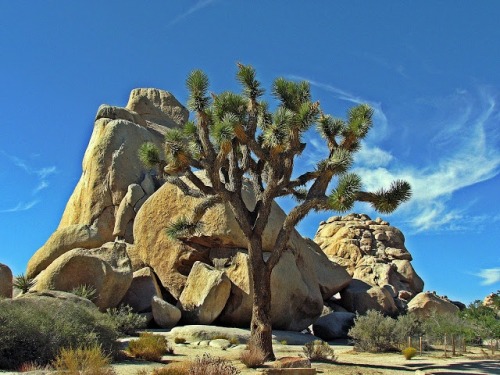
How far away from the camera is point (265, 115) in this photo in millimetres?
16344

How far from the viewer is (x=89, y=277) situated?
20719 millimetres

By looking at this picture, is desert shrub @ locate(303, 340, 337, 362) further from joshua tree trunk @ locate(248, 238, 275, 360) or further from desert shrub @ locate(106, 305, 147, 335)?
desert shrub @ locate(106, 305, 147, 335)

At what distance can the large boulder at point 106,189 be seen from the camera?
90.0 feet

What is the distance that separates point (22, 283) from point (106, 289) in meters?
3.82

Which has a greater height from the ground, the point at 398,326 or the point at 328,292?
the point at 328,292

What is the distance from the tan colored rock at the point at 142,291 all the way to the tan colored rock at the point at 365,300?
11.6m

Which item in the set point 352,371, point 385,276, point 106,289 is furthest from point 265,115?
point 385,276

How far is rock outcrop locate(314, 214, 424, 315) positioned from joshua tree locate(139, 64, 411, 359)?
1798cm

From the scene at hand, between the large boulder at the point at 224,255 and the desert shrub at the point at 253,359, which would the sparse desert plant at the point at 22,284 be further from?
the desert shrub at the point at 253,359

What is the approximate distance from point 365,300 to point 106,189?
52.0 ft

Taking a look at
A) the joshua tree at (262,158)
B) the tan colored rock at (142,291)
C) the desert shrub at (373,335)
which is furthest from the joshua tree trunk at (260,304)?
the tan colored rock at (142,291)

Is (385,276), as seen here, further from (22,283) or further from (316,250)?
(22,283)

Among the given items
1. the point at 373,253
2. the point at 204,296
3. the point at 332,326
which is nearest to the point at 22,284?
the point at 204,296

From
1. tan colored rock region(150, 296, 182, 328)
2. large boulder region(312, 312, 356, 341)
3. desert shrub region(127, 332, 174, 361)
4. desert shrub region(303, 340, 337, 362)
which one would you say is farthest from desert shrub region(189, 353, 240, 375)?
large boulder region(312, 312, 356, 341)
